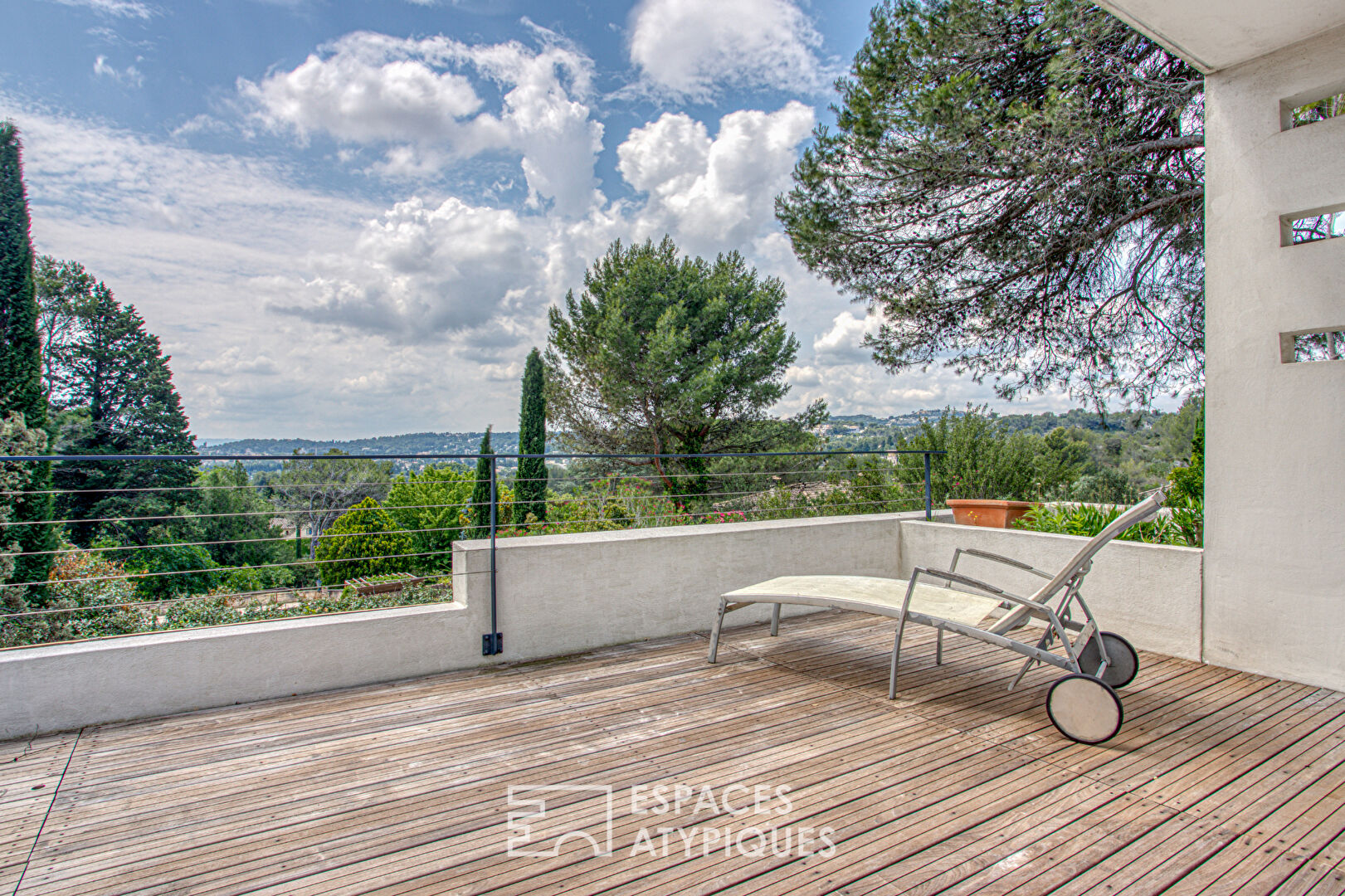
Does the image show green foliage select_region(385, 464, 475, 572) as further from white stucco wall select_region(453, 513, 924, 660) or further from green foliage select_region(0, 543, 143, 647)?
white stucco wall select_region(453, 513, 924, 660)

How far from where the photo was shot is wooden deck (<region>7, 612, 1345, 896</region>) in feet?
5.45

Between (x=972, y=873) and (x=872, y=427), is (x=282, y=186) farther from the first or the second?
(x=972, y=873)

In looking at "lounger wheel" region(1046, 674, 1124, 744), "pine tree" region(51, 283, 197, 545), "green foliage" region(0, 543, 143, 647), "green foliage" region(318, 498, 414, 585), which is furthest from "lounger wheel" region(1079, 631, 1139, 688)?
"pine tree" region(51, 283, 197, 545)

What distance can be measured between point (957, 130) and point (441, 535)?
15446mm

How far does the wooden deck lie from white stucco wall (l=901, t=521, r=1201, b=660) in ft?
0.95

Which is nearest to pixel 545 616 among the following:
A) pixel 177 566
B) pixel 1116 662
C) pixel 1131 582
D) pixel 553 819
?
pixel 553 819

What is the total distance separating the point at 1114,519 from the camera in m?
3.76

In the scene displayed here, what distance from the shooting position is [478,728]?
2.62 metres

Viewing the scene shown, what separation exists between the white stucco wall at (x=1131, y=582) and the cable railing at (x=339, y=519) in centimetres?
A: 86

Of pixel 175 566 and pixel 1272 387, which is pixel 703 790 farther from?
pixel 175 566

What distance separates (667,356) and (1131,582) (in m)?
13.3

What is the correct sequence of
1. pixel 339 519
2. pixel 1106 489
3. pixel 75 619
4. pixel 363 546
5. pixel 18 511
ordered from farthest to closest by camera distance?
1. pixel 363 546
2. pixel 339 519
3. pixel 18 511
4. pixel 1106 489
5. pixel 75 619

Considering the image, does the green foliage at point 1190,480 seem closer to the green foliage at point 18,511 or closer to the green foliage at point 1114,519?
the green foliage at point 1114,519

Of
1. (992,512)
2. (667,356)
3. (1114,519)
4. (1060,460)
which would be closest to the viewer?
(1114,519)
